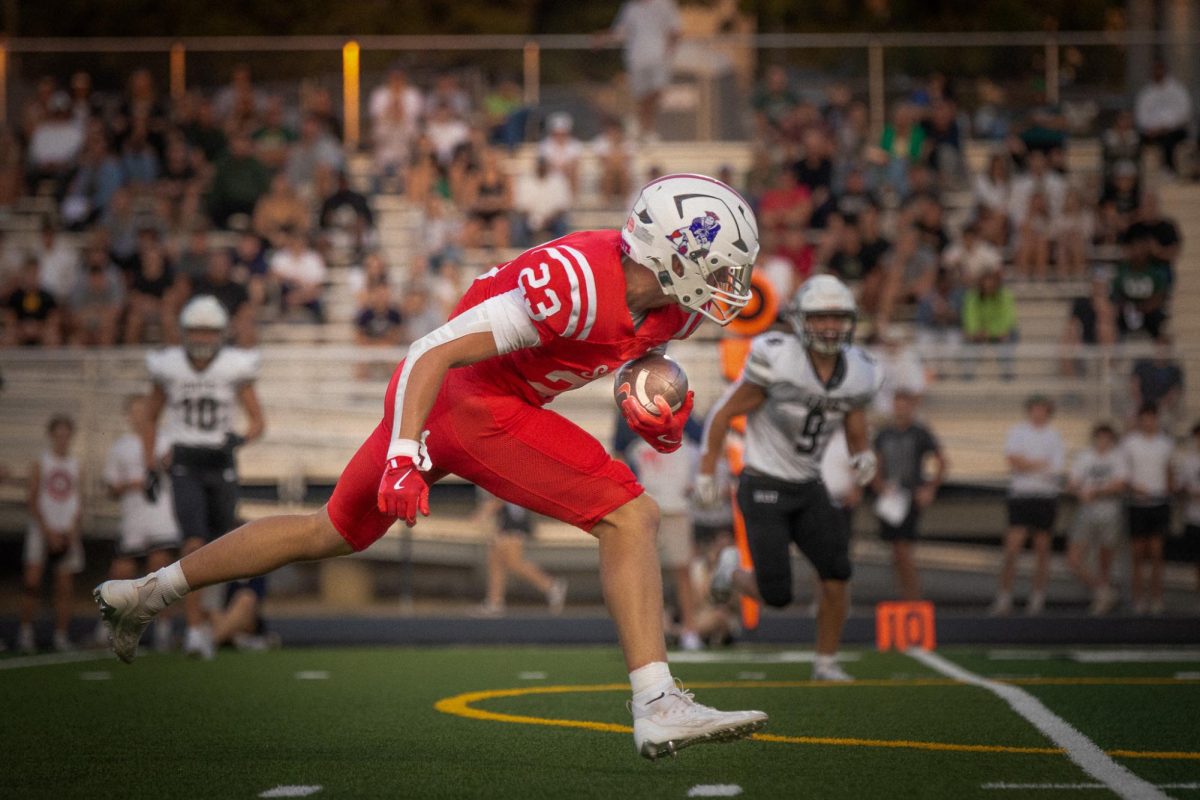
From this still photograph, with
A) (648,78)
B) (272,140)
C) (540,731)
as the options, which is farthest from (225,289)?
(540,731)

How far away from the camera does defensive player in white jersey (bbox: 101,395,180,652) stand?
11500 mm

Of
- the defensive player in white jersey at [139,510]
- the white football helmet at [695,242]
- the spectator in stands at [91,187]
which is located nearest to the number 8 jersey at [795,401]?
the white football helmet at [695,242]

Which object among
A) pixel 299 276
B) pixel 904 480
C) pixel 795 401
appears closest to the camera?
pixel 795 401

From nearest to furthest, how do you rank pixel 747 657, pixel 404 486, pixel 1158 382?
pixel 404 486 < pixel 747 657 < pixel 1158 382

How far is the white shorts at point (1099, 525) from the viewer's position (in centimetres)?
1288

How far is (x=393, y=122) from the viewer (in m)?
18.0

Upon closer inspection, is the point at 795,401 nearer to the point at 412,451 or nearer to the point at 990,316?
the point at 412,451

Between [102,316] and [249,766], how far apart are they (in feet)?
35.3

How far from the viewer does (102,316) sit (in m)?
15.5

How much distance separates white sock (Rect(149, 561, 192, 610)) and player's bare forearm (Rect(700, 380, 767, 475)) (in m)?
3.36

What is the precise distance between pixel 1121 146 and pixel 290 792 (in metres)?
14.5

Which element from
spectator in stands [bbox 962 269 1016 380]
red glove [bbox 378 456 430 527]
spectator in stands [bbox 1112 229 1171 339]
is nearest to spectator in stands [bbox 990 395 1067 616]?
spectator in stands [bbox 962 269 1016 380]

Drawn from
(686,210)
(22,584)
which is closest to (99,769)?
(686,210)

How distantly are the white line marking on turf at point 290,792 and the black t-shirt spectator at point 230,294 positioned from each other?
1056 centimetres
